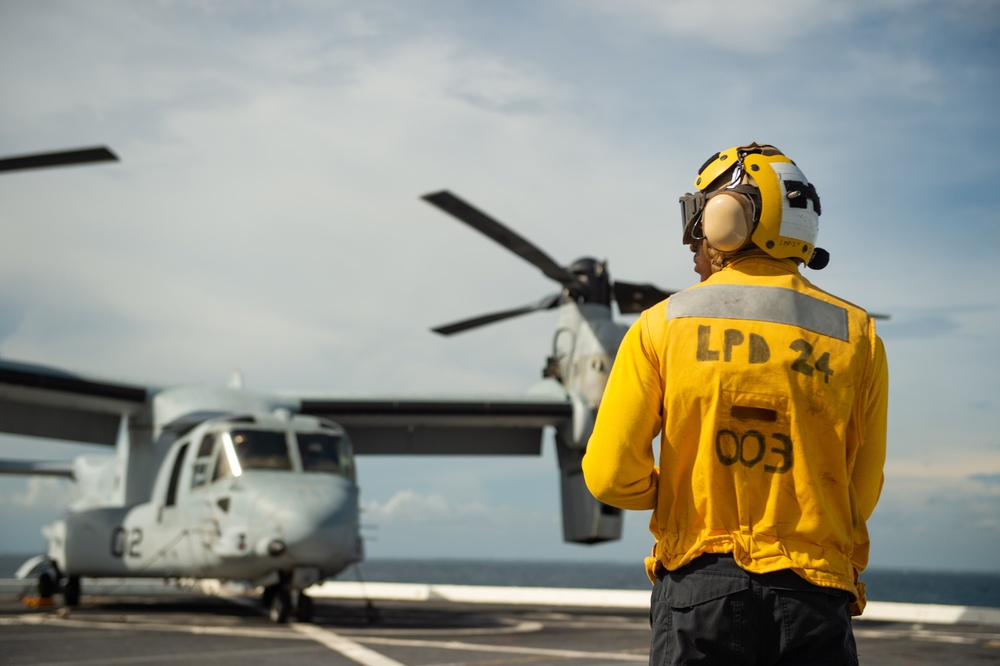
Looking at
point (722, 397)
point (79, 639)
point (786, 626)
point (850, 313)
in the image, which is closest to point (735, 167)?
point (850, 313)

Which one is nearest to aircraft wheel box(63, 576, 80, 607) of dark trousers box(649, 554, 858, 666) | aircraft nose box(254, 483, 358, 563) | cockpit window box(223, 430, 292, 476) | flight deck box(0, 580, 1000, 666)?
flight deck box(0, 580, 1000, 666)

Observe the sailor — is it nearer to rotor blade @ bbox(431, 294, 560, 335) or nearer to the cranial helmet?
the cranial helmet

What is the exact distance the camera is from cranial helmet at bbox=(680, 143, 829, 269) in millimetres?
2258

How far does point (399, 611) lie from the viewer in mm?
14250

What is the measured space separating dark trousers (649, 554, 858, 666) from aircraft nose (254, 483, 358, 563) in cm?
863

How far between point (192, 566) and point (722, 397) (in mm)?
10949

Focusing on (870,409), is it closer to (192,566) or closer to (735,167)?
(735,167)

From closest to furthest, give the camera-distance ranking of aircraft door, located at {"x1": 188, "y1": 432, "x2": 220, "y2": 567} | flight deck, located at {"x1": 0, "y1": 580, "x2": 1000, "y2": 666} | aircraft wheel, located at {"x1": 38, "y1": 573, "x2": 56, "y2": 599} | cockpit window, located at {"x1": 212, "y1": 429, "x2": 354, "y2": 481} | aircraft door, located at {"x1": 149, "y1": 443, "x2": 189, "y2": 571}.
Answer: flight deck, located at {"x1": 0, "y1": 580, "x2": 1000, "y2": 666}, aircraft door, located at {"x1": 188, "y1": 432, "x2": 220, "y2": 567}, cockpit window, located at {"x1": 212, "y1": 429, "x2": 354, "y2": 481}, aircraft door, located at {"x1": 149, "y1": 443, "x2": 189, "y2": 571}, aircraft wheel, located at {"x1": 38, "y1": 573, "x2": 56, "y2": 599}

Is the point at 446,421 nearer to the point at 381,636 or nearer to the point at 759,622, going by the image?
the point at 381,636

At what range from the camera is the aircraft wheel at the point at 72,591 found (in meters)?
14.5

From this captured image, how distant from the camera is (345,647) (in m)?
8.49

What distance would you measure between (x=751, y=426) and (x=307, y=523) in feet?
28.7

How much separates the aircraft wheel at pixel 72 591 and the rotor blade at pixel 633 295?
959 cm

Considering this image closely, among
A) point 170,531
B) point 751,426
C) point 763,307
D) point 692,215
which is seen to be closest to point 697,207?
point 692,215
